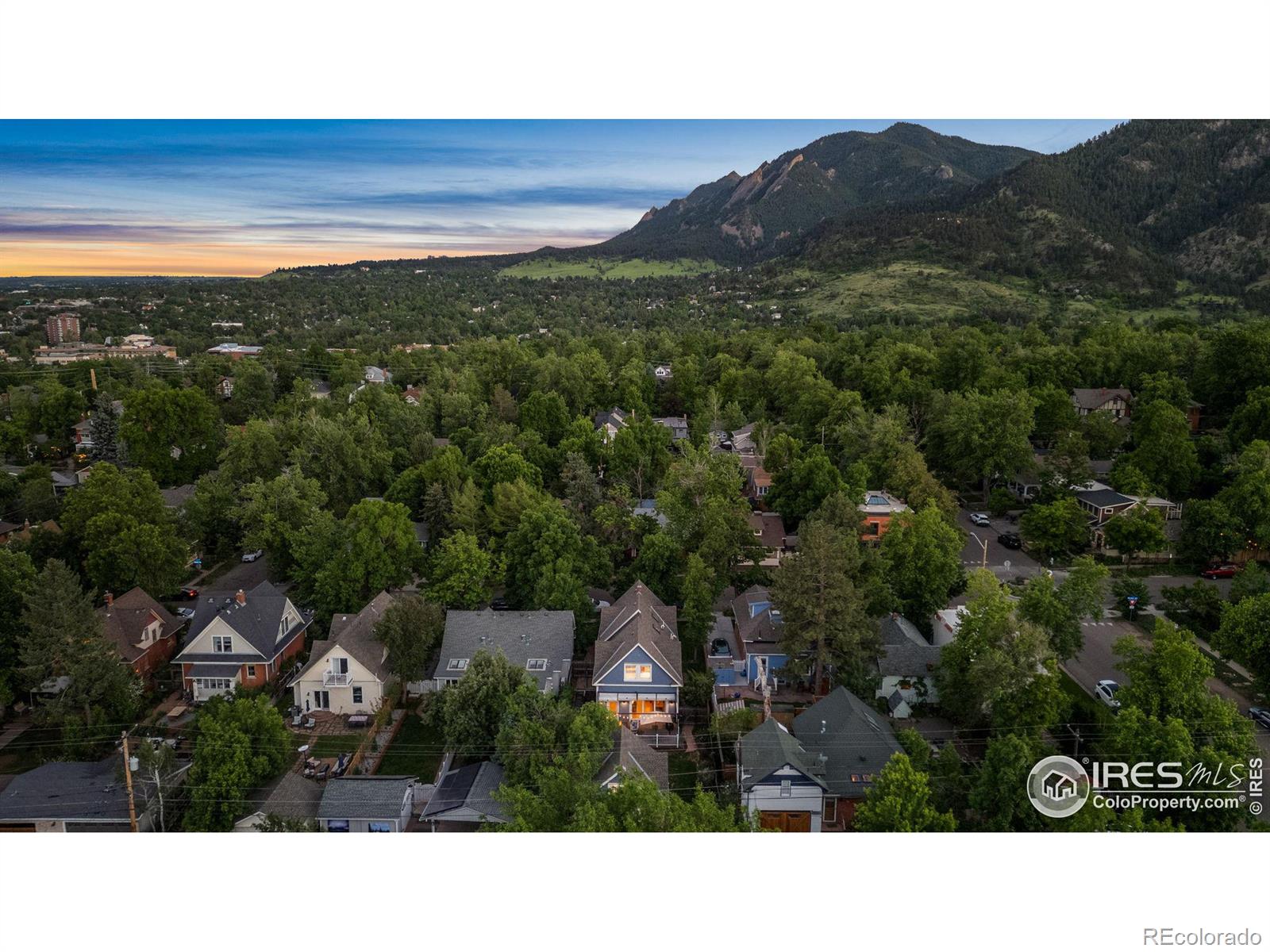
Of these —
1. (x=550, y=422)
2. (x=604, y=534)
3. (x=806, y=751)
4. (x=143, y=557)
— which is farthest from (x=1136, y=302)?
(x=143, y=557)

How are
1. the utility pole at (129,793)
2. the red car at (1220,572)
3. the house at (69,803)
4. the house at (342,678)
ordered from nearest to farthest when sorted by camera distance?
the utility pole at (129,793)
the house at (69,803)
the house at (342,678)
the red car at (1220,572)

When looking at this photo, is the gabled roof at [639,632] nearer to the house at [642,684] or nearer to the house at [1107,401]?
the house at [642,684]

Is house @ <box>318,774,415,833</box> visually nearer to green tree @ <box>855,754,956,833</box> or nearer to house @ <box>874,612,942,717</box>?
green tree @ <box>855,754,956,833</box>

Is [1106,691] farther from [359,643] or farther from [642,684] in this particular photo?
[359,643]

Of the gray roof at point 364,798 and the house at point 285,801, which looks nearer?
the house at point 285,801

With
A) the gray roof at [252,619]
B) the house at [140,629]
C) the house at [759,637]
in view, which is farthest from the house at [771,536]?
the house at [140,629]

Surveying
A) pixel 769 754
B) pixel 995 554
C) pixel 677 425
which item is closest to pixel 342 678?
pixel 769 754

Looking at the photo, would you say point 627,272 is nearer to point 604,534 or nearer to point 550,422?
point 550,422

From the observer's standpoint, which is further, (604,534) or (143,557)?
(604,534)
